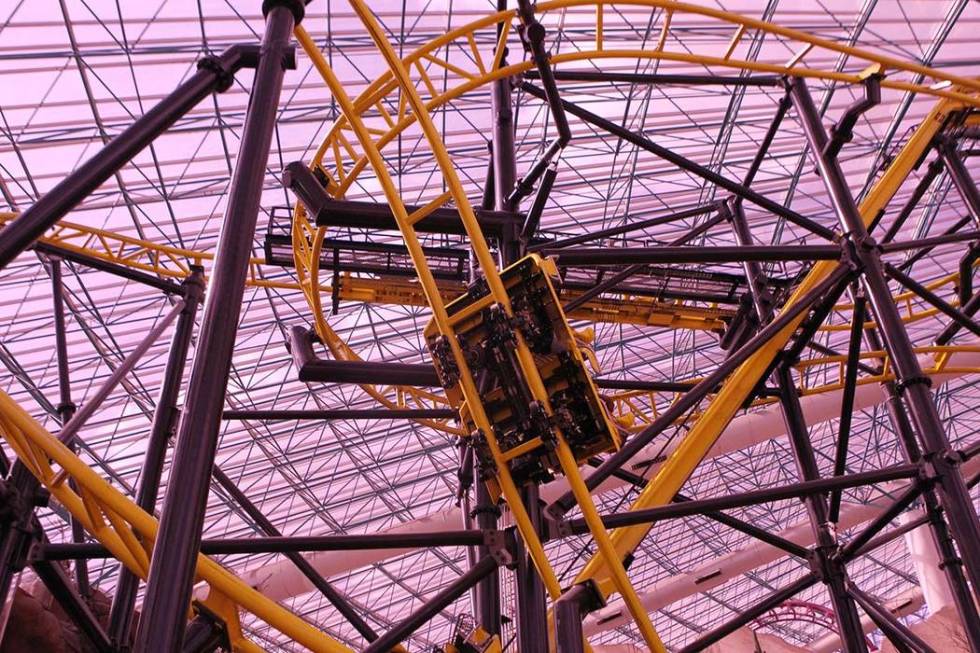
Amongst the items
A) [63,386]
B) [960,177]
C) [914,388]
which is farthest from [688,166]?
[63,386]

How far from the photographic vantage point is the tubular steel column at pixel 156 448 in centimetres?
794

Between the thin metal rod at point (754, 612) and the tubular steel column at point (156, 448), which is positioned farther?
the thin metal rod at point (754, 612)

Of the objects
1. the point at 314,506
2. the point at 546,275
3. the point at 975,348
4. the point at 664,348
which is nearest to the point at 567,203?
the point at 664,348

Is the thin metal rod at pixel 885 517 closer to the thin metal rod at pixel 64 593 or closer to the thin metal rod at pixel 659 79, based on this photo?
the thin metal rod at pixel 659 79

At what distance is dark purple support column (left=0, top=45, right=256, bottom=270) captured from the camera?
4648mm

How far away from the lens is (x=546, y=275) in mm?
6988

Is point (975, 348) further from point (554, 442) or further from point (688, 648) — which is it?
point (554, 442)

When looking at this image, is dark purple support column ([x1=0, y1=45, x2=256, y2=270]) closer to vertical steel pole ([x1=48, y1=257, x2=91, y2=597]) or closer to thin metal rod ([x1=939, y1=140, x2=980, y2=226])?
vertical steel pole ([x1=48, y1=257, x2=91, y2=597])

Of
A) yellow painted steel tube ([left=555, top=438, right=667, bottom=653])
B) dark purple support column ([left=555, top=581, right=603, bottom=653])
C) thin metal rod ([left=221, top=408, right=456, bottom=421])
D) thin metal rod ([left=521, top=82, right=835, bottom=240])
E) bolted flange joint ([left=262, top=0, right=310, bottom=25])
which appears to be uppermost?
thin metal rod ([left=521, top=82, right=835, bottom=240])

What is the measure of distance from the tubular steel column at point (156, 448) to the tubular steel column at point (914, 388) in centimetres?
711

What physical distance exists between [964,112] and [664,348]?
27639 mm

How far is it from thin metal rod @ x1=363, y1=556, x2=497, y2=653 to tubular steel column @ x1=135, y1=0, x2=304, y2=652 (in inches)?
136

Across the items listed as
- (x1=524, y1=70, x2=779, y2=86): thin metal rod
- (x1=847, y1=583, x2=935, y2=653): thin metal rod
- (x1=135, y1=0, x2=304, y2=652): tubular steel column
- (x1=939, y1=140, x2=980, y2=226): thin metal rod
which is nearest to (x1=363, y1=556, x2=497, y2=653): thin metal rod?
(x1=135, y1=0, x2=304, y2=652): tubular steel column

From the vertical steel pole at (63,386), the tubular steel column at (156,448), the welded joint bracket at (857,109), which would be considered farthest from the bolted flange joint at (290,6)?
the welded joint bracket at (857,109)
